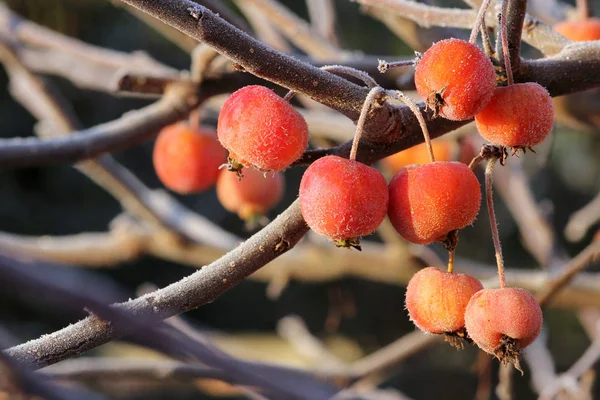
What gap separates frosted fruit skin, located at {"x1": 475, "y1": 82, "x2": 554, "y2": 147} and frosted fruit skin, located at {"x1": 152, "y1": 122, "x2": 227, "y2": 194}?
92 centimetres

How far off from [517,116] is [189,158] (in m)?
0.95

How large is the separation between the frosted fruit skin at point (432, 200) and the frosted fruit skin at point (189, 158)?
899 mm

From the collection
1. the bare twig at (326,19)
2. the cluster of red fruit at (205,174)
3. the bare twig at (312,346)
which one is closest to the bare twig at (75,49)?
the cluster of red fruit at (205,174)

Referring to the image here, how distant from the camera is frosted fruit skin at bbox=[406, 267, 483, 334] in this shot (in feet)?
1.97

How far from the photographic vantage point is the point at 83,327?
21.4 inches

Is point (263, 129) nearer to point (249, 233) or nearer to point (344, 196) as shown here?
point (344, 196)

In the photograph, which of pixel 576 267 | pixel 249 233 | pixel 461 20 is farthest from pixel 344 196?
pixel 249 233

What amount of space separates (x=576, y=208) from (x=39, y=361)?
174 inches

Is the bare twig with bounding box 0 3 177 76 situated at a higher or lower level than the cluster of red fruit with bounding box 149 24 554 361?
higher

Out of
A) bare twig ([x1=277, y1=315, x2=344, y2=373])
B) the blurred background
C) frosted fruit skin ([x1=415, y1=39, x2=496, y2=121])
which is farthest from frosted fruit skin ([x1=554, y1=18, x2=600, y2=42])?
the blurred background

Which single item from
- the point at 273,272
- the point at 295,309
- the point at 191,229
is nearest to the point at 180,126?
the point at 191,229

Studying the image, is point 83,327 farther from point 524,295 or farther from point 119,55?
point 119,55

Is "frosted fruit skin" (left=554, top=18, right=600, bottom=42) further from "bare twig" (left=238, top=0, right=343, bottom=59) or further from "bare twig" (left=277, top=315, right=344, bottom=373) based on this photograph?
"bare twig" (left=277, top=315, right=344, bottom=373)

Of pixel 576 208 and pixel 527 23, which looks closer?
pixel 527 23
